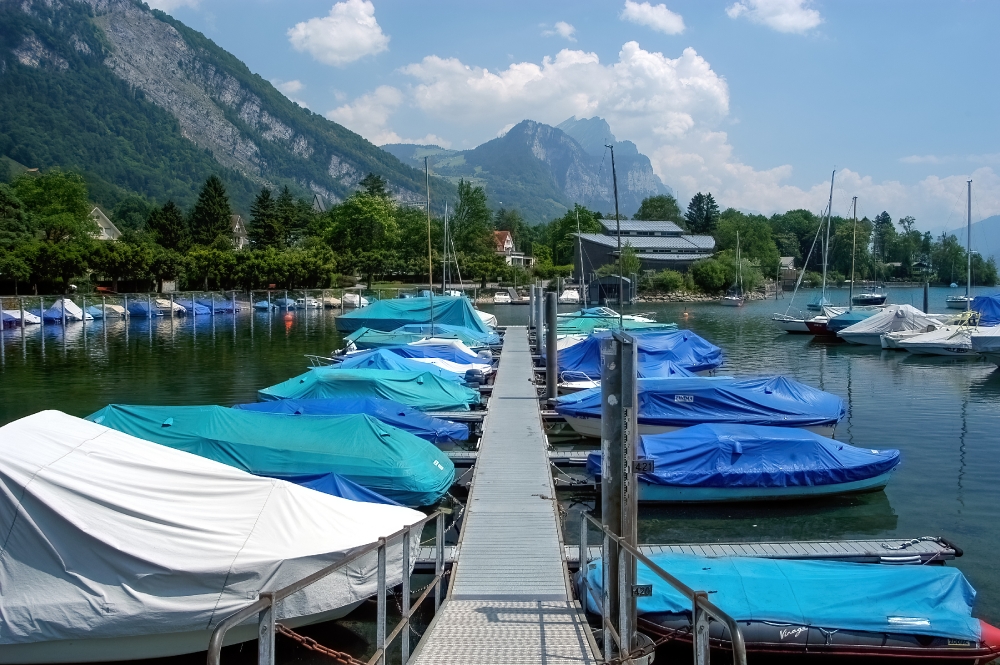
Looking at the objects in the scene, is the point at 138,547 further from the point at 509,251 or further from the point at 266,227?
the point at 509,251

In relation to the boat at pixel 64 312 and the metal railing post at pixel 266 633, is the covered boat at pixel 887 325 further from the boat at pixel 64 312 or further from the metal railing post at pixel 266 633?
the boat at pixel 64 312

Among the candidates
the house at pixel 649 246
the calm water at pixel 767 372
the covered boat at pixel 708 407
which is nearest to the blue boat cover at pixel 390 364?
the calm water at pixel 767 372

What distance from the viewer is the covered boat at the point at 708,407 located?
78.7ft

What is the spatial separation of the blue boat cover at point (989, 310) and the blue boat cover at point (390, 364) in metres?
46.9

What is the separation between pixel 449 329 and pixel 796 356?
70.6 ft

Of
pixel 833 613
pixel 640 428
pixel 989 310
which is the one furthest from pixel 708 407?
pixel 989 310

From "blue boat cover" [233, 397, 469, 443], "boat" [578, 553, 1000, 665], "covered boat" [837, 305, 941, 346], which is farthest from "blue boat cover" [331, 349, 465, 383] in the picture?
"covered boat" [837, 305, 941, 346]

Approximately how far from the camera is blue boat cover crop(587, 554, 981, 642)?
1098 centimetres

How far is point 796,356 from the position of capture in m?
51.5

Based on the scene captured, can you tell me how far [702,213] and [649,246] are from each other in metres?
41.1

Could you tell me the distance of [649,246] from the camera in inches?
5251

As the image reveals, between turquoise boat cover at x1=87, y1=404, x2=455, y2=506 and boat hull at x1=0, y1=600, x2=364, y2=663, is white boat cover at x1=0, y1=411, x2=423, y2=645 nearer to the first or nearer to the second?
boat hull at x1=0, y1=600, x2=364, y2=663

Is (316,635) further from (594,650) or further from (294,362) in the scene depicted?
(294,362)

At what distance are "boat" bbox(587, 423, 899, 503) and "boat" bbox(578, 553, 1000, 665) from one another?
21.3 feet
